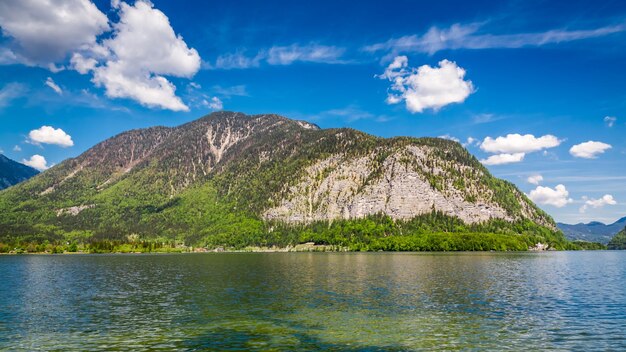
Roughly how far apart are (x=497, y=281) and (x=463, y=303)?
34.8 metres

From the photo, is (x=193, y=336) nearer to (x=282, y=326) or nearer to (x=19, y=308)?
(x=282, y=326)

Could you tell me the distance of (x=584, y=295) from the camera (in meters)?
70.1

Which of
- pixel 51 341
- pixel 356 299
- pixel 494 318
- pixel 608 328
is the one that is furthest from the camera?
pixel 356 299

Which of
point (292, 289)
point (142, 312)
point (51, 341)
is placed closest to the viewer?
point (51, 341)

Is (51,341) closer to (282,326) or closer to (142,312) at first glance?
(142,312)

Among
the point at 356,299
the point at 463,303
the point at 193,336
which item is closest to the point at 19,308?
the point at 193,336

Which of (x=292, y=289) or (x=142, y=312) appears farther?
(x=292, y=289)

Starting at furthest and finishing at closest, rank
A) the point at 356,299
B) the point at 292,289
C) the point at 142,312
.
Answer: the point at 292,289, the point at 356,299, the point at 142,312

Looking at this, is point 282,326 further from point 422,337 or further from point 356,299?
point 356,299

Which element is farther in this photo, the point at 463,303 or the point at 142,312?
the point at 463,303

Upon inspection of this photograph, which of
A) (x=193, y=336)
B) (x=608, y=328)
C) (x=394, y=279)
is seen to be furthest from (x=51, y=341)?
(x=394, y=279)

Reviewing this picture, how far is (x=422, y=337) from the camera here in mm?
42156

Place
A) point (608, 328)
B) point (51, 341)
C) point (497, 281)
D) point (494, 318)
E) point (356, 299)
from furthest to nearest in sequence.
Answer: point (497, 281) < point (356, 299) < point (494, 318) < point (608, 328) < point (51, 341)

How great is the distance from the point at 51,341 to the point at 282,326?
23.2 metres
